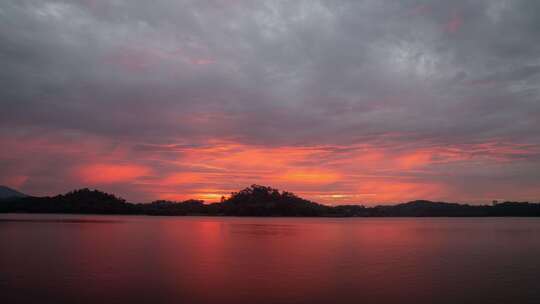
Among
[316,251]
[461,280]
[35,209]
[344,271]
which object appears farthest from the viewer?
[35,209]

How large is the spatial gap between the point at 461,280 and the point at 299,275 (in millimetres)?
9950

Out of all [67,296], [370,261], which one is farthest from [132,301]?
[370,261]

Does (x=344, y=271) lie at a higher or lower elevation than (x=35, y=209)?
lower

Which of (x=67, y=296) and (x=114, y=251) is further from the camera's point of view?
(x=114, y=251)

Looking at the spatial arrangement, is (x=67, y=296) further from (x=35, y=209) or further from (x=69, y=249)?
(x=35, y=209)

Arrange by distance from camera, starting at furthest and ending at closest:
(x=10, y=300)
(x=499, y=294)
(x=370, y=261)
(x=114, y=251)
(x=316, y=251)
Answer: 1. (x=316, y=251)
2. (x=114, y=251)
3. (x=370, y=261)
4. (x=499, y=294)
5. (x=10, y=300)

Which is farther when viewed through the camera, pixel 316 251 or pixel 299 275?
pixel 316 251

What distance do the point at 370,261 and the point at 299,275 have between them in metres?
10.1

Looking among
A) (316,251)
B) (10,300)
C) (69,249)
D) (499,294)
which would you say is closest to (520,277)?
(499,294)

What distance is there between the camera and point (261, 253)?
40938mm

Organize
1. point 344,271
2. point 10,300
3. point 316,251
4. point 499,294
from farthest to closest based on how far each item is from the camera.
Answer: point 316,251
point 344,271
point 499,294
point 10,300

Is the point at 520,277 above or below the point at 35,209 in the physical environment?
below

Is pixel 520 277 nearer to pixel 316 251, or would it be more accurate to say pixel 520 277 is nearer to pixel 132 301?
pixel 316 251

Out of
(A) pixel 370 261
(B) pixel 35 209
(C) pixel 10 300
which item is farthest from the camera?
(B) pixel 35 209
